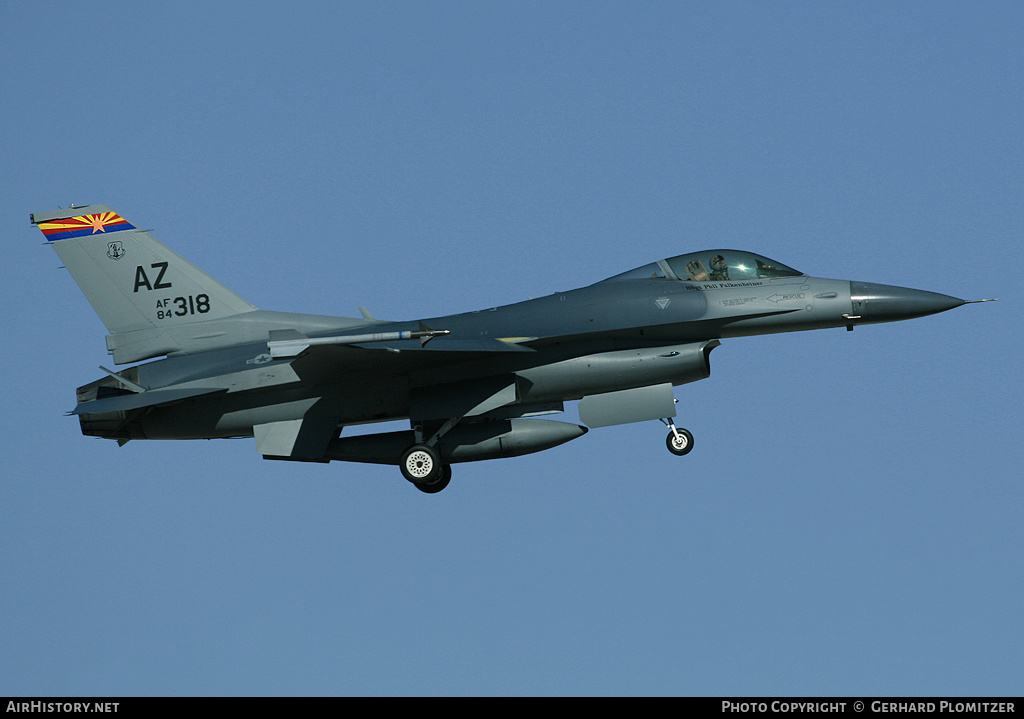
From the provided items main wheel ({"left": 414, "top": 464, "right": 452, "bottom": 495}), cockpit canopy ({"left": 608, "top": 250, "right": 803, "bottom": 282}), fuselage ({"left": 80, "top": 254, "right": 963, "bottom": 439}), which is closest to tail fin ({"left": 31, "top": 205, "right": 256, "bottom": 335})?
fuselage ({"left": 80, "top": 254, "right": 963, "bottom": 439})

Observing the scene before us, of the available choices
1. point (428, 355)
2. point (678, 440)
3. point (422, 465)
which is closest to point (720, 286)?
point (678, 440)

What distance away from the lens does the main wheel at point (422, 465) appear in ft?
59.6

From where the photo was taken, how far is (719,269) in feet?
58.6

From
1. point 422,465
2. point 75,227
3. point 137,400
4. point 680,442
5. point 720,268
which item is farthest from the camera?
point 75,227

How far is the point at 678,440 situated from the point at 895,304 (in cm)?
366

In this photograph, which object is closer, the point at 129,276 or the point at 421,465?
the point at 421,465

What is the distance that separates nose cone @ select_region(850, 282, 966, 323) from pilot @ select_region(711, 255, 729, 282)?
1.81m

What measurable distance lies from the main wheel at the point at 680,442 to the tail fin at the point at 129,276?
670 cm

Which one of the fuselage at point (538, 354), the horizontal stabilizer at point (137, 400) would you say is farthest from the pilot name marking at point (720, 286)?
the horizontal stabilizer at point (137, 400)

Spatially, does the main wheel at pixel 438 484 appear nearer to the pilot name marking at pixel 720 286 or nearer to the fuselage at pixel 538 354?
the fuselage at pixel 538 354

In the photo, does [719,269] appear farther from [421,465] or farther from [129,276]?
[129,276]

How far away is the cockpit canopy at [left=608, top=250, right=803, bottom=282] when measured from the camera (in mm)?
17766
